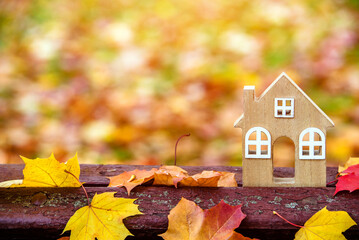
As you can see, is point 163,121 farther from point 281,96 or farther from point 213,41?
point 281,96

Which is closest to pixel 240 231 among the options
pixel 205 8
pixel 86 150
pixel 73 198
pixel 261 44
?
pixel 73 198

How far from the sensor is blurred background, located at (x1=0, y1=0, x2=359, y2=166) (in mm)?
2359

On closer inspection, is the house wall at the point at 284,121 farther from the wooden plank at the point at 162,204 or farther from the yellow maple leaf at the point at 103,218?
the yellow maple leaf at the point at 103,218

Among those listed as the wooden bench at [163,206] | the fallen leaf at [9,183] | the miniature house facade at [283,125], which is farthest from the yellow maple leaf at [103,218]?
the miniature house facade at [283,125]

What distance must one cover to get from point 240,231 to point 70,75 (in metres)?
2.47

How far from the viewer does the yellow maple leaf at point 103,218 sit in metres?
0.89

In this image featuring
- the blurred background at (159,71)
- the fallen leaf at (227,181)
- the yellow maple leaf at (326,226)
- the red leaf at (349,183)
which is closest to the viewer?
the yellow maple leaf at (326,226)

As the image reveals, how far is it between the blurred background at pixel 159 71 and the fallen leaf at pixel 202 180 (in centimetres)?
110

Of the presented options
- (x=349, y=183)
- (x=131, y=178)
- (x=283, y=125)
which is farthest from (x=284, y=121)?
(x=131, y=178)

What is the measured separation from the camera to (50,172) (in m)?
1.00

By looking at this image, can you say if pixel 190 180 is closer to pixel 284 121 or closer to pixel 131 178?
pixel 131 178

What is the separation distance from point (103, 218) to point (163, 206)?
16cm

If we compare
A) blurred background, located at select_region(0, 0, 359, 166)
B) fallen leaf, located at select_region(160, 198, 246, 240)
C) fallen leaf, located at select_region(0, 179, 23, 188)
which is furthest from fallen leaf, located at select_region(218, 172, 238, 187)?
blurred background, located at select_region(0, 0, 359, 166)

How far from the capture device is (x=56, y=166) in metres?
0.98
